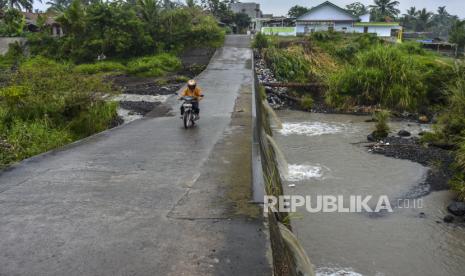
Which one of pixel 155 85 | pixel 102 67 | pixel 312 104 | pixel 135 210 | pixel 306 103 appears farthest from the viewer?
pixel 102 67

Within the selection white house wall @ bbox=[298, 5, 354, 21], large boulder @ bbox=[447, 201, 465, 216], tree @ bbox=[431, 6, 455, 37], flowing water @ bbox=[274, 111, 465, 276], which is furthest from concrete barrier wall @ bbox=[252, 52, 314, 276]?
tree @ bbox=[431, 6, 455, 37]

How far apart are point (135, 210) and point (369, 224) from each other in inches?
211

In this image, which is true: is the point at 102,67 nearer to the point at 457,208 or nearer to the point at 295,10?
the point at 457,208

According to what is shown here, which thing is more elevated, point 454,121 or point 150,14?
point 150,14

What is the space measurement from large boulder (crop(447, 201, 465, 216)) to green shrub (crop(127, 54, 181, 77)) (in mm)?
17678

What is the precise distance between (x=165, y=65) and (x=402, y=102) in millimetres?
A: 13288

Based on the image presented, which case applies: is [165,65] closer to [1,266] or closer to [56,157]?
[56,157]

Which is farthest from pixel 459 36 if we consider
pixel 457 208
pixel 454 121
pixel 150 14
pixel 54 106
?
pixel 54 106

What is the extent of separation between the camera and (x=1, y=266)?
14.7 ft

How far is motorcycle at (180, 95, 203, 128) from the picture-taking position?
11375 millimetres

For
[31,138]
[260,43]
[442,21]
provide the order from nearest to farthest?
[31,138] → [260,43] → [442,21]

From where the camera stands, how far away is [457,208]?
383 inches

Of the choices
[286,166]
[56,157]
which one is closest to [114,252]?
[56,157]

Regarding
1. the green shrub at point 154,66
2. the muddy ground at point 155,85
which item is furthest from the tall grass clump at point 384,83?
the green shrub at point 154,66
